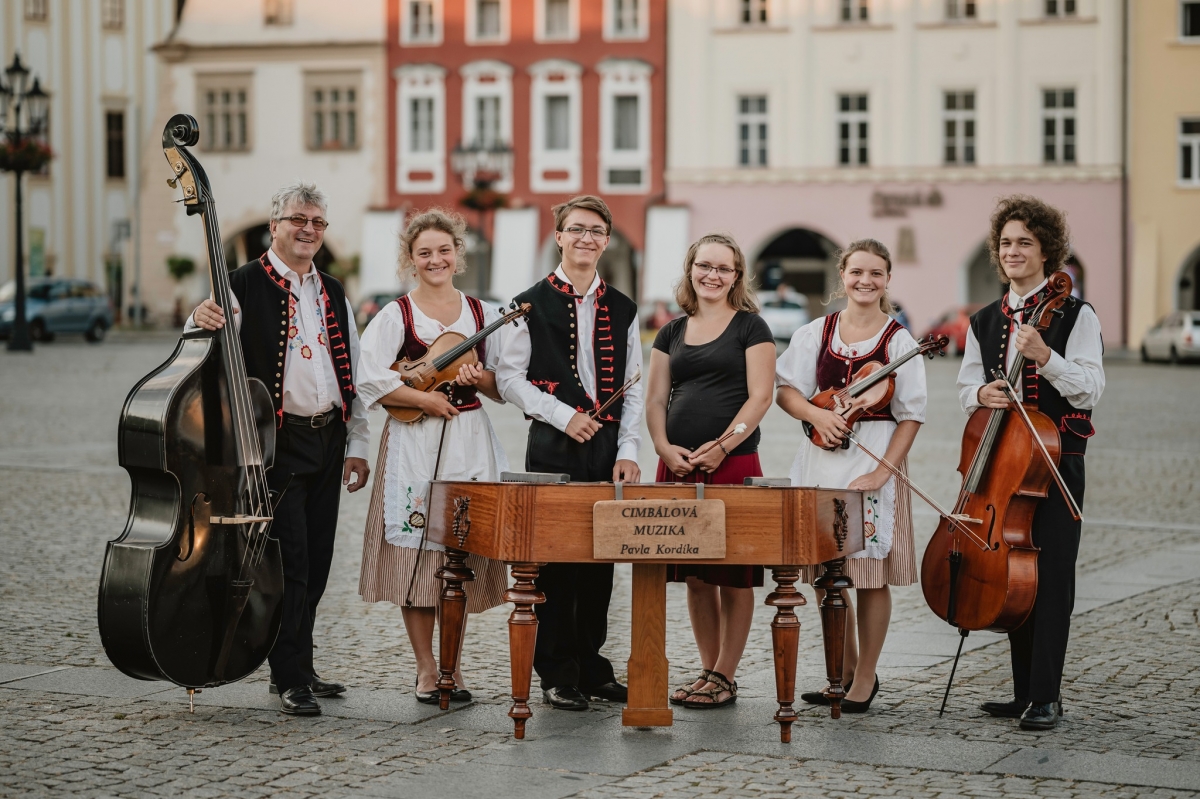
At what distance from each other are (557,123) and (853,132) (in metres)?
7.54

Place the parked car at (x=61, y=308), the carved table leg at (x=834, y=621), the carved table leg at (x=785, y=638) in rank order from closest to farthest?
the carved table leg at (x=785, y=638) → the carved table leg at (x=834, y=621) → the parked car at (x=61, y=308)

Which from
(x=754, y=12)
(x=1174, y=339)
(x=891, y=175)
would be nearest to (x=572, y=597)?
(x=1174, y=339)

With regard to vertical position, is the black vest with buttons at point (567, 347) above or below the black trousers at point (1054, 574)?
above

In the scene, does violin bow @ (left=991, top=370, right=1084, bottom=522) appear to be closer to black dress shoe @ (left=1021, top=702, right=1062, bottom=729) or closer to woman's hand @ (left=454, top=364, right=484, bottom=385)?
black dress shoe @ (left=1021, top=702, right=1062, bottom=729)

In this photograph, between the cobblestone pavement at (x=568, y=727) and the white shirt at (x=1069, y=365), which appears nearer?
the cobblestone pavement at (x=568, y=727)

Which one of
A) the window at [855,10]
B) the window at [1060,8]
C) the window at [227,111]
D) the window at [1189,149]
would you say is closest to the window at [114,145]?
the window at [227,111]

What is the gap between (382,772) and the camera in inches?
206

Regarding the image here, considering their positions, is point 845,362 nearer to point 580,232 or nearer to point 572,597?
point 580,232

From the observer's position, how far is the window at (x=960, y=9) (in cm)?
4000

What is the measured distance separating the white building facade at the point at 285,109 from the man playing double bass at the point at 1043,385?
37484 mm

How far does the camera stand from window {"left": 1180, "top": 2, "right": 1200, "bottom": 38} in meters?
38.9

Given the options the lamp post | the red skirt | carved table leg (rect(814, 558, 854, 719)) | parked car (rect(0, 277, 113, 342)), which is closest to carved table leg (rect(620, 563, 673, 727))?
the red skirt

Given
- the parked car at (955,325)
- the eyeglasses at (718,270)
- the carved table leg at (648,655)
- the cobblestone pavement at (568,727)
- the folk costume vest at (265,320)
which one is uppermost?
the parked car at (955,325)

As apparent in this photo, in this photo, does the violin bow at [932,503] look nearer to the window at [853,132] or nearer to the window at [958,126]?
the window at [958,126]
